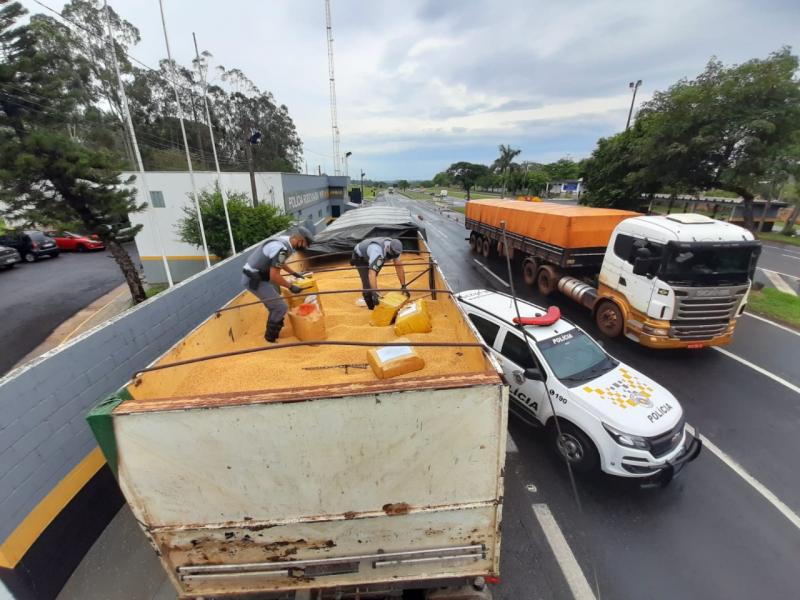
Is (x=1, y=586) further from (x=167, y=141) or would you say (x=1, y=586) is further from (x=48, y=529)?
(x=167, y=141)

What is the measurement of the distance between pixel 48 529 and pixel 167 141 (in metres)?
49.1

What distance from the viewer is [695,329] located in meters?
6.46

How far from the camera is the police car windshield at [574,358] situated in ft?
14.8

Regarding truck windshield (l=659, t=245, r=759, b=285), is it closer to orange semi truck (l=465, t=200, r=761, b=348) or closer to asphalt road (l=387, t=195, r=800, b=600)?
orange semi truck (l=465, t=200, r=761, b=348)

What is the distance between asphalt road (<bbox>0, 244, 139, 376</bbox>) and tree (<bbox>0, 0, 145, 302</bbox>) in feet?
8.30

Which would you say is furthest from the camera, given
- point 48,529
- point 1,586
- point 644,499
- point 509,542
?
point 644,499

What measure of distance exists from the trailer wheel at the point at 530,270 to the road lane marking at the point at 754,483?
684 cm

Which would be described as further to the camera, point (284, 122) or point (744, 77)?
point (284, 122)

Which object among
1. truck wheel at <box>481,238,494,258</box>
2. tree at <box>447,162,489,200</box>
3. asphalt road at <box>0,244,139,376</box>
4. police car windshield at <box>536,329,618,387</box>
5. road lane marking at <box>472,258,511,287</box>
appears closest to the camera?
police car windshield at <box>536,329,618,387</box>

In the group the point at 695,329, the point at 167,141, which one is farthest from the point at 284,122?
the point at 695,329

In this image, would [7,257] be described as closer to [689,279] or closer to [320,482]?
[320,482]

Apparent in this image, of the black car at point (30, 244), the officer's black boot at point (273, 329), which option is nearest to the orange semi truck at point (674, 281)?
the officer's black boot at point (273, 329)

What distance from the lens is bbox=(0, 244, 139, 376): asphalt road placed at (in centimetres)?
902

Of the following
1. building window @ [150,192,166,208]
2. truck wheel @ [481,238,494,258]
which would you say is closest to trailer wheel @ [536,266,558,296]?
truck wheel @ [481,238,494,258]
